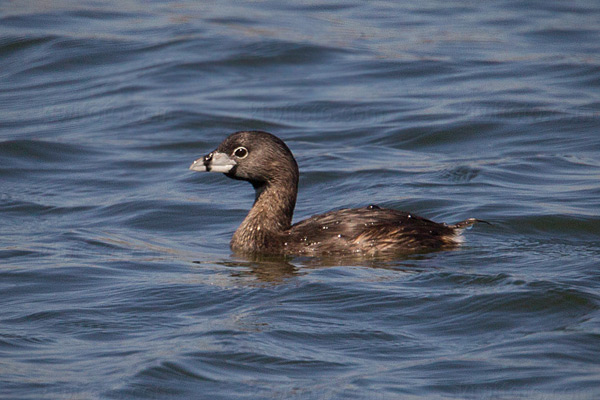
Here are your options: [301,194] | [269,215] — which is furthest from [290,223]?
[301,194]

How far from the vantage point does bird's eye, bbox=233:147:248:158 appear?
1009 centimetres

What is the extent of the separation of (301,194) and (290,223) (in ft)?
7.01

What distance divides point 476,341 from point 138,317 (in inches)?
95.5

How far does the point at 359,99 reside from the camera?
16.8 m

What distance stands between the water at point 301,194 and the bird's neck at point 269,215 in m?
0.25

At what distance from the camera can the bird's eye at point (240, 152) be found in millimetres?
10086

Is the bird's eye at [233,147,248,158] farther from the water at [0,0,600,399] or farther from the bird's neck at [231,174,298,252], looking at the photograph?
the water at [0,0,600,399]

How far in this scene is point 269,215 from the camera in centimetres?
1021

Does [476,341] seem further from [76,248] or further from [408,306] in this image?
[76,248]

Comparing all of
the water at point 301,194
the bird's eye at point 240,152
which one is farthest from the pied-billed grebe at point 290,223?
the water at point 301,194

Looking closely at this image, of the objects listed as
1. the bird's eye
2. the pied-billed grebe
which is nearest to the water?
the pied-billed grebe

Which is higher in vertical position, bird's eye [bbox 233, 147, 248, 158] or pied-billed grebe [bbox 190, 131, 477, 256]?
bird's eye [bbox 233, 147, 248, 158]

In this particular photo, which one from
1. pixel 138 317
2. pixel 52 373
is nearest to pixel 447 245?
pixel 138 317

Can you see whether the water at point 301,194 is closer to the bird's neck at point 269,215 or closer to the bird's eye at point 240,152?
the bird's neck at point 269,215
